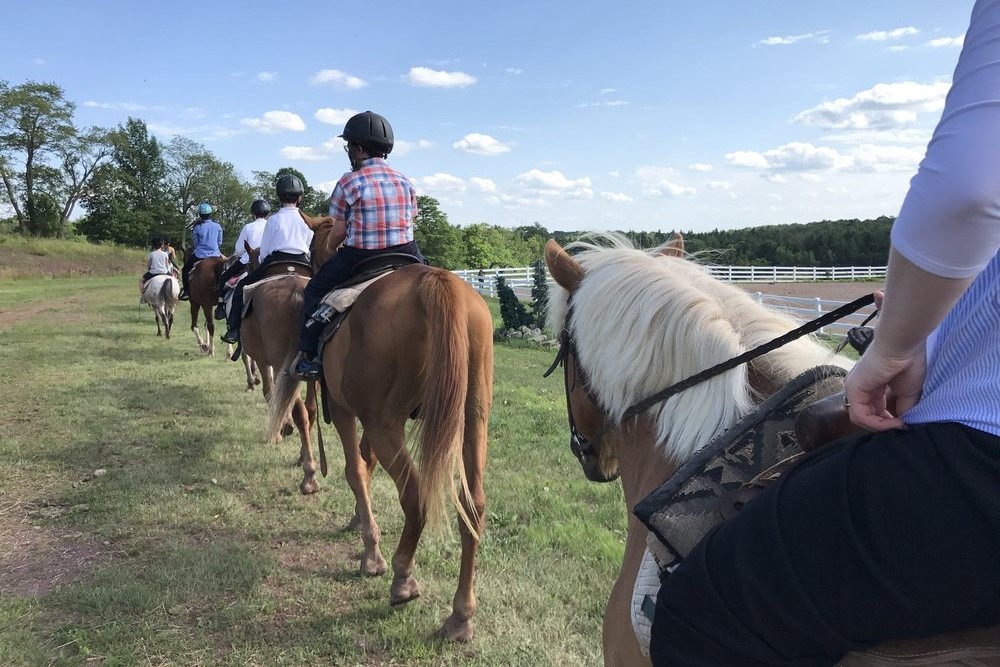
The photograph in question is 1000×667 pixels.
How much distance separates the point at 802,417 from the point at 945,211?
0.58 metres

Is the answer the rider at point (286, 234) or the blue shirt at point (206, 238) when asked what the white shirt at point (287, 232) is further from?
the blue shirt at point (206, 238)

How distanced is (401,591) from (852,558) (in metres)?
3.27

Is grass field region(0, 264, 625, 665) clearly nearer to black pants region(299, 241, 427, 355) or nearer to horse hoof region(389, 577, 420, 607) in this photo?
horse hoof region(389, 577, 420, 607)

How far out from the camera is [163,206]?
6775 cm

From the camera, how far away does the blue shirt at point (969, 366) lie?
0.95 m

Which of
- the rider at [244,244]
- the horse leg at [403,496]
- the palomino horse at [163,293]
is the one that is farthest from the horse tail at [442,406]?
the palomino horse at [163,293]

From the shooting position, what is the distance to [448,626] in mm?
3549

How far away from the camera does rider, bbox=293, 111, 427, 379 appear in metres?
4.20

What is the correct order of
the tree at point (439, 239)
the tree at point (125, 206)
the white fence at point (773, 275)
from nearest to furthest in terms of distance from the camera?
the white fence at point (773, 275) → the tree at point (439, 239) → the tree at point (125, 206)

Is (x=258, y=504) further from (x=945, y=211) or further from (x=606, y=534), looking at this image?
(x=945, y=211)

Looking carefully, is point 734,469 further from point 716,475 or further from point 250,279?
point 250,279

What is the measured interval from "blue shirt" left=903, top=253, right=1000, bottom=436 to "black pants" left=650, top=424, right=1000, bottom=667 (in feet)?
0.11

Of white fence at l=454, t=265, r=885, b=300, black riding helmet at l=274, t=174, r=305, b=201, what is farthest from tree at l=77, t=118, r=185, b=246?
black riding helmet at l=274, t=174, r=305, b=201

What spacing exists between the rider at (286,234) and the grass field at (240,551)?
81.5 inches
